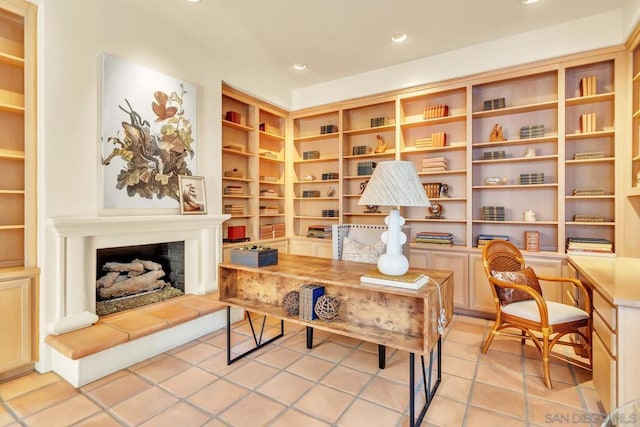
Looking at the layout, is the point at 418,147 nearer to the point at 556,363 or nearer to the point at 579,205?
the point at 579,205

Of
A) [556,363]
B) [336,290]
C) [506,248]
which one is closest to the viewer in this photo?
[336,290]

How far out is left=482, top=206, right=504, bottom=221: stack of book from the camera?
3555 millimetres

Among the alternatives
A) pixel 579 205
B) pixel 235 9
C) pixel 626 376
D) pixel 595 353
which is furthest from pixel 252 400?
pixel 579 205

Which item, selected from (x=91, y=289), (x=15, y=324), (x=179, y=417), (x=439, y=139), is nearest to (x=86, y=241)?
(x=91, y=289)

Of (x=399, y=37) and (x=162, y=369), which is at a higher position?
(x=399, y=37)

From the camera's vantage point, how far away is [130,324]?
2514 mm

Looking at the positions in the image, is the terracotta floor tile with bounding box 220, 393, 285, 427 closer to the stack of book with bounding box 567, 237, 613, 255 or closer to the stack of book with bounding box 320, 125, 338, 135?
the stack of book with bounding box 567, 237, 613, 255

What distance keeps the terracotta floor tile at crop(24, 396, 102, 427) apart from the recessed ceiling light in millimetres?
4021

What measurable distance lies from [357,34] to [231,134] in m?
2.04

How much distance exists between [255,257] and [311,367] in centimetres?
97

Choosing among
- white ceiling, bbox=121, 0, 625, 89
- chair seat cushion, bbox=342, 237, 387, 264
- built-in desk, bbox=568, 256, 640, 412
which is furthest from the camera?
chair seat cushion, bbox=342, 237, 387, 264

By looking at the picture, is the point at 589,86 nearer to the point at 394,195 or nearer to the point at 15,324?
the point at 394,195

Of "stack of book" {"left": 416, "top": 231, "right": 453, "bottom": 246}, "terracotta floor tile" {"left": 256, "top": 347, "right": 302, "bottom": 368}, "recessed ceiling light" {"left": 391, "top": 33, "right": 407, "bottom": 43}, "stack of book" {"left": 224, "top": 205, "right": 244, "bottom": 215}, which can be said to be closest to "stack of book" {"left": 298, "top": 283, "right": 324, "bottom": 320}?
"terracotta floor tile" {"left": 256, "top": 347, "right": 302, "bottom": 368}

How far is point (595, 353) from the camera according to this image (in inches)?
76.3
